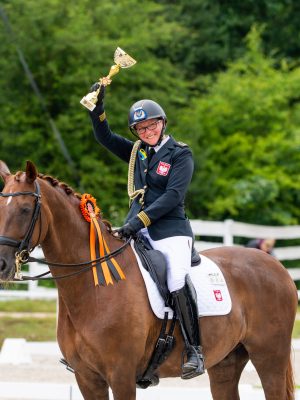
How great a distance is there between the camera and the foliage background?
2127cm

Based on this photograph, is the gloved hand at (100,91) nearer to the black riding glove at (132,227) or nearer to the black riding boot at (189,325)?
the black riding glove at (132,227)

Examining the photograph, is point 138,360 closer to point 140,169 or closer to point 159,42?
point 140,169

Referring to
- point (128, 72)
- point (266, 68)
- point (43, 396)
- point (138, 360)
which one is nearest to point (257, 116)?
point (266, 68)

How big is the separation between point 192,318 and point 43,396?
86.1 inches

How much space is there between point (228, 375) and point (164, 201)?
67.7 inches

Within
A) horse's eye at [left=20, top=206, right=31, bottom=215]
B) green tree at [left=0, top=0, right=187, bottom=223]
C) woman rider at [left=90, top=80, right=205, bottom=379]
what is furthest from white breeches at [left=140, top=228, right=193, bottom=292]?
green tree at [left=0, top=0, right=187, bottom=223]

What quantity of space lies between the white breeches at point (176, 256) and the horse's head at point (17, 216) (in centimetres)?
112

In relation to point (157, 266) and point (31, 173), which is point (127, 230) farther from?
point (31, 173)

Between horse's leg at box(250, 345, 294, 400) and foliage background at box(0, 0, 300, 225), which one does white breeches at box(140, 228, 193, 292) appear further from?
foliage background at box(0, 0, 300, 225)

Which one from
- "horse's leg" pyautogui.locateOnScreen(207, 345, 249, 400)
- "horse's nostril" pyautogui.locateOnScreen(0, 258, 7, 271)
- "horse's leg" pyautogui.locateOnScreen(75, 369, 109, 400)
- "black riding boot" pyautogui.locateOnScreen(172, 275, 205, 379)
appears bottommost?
"horse's leg" pyautogui.locateOnScreen(207, 345, 249, 400)

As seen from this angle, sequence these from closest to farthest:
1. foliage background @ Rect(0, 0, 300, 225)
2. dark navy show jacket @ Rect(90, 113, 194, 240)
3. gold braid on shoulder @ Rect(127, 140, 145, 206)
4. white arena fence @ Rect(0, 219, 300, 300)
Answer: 1. dark navy show jacket @ Rect(90, 113, 194, 240)
2. gold braid on shoulder @ Rect(127, 140, 145, 206)
3. white arena fence @ Rect(0, 219, 300, 300)
4. foliage background @ Rect(0, 0, 300, 225)

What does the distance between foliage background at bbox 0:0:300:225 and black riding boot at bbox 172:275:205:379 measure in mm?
13249

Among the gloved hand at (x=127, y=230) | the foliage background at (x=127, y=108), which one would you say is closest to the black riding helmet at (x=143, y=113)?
the gloved hand at (x=127, y=230)

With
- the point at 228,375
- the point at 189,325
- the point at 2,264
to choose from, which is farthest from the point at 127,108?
the point at 2,264
